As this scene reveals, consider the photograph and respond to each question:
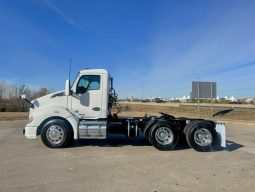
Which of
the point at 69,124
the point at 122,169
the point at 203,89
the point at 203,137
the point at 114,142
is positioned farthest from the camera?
the point at 203,89

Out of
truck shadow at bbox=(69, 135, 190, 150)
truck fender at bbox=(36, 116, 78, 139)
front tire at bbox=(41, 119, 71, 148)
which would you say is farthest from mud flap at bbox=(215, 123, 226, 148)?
front tire at bbox=(41, 119, 71, 148)

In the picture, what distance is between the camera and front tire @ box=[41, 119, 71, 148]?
10.7m

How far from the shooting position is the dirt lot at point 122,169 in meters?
6.27

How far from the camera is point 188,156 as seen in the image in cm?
965

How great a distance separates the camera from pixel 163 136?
1100 centimetres

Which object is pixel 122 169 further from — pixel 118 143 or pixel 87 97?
pixel 118 143

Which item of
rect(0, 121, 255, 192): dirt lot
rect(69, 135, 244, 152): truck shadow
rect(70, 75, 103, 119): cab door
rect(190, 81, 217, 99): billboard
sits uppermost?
rect(190, 81, 217, 99): billboard

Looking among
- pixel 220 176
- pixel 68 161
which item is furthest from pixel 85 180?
pixel 220 176

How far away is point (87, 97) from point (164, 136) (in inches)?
121

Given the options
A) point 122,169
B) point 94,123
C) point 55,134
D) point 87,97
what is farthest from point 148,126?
point 122,169

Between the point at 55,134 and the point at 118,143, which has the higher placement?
the point at 55,134

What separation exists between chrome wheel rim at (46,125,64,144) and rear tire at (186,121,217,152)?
4.35 m

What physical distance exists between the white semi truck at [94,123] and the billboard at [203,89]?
18.0m

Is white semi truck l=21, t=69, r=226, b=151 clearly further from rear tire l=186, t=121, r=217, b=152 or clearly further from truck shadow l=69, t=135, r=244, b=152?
truck shadow l=69, t=135, r=244, b=152
